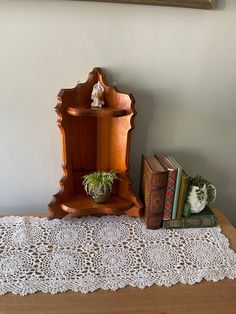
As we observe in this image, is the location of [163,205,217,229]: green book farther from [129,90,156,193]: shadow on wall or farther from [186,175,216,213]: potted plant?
[129,90,156,193]: shadow on wall

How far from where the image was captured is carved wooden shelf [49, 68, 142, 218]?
840 mm

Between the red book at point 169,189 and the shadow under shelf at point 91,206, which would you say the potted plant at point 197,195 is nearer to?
the red book at point 169,189

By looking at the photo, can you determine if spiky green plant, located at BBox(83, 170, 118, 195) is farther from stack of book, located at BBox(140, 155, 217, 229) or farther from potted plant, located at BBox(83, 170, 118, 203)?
stack of book, located at BBox(140, 155, 217, 229)

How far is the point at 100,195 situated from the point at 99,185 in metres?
0.03

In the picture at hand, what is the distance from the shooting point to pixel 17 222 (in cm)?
86

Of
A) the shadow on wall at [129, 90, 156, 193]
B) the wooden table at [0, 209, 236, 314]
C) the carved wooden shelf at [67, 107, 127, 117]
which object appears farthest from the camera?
the shadow on wall at [129, 90, 156, 193]

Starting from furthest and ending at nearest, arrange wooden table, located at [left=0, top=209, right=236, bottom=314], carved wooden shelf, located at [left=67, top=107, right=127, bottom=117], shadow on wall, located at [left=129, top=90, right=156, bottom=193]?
1. shadow on wall, located at [left=129, top=90, right=156, bottom=193]
2. carved wooden shelf, located at [left=67, top=107, right=127, bottom=117]
3. wooden table, located at [left=0, top=209, right=236, bottom=314]

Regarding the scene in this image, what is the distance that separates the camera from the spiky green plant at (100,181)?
848 mm

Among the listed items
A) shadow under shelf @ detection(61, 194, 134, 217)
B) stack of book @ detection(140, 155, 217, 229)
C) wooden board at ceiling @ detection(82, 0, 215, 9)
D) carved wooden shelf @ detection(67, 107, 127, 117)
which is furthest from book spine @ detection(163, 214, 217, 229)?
wooden board at ceiling @ detection(82, 0, 215, 9)

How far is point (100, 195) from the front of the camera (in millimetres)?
860

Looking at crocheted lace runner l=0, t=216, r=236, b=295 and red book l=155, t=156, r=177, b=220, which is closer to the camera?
crocheted lace runner l=0, t=216, r=236, b=295

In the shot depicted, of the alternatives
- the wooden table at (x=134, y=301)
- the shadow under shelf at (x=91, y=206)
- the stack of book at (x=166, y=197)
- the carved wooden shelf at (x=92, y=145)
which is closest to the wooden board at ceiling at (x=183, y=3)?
the carved wooden shelf at (x=92, y=145)

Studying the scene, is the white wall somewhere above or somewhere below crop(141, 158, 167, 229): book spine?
above

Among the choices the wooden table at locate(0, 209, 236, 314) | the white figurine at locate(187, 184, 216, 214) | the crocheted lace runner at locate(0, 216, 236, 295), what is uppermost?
the white figurine at locate(187, 184, 216, 214)
